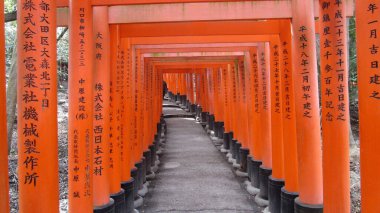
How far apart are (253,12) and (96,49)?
6.97ft

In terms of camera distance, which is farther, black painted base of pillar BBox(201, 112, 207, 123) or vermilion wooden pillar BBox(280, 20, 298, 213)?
black painted base of pillar BBox(201, 112, 207, 123)

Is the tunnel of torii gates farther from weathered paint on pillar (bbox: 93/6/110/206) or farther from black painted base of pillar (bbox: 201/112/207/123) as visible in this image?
black painted base of pillar (bbox: 201/112/207/123)

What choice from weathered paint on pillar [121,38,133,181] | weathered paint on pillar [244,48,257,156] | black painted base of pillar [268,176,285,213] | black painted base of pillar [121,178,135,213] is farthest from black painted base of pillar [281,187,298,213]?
weathered paint on pillar [244,48,257,156]

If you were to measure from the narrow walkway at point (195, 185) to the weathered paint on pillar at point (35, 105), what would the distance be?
4.04 m

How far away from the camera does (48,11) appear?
3.25 meters

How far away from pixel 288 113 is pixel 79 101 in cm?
305

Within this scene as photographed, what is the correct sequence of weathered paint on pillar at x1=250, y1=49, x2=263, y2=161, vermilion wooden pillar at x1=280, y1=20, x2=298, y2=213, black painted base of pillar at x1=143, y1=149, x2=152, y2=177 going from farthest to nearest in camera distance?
black painted base of pillar at x1=143, y1=149, x2=152, y2=177, weathered paint on pillar at x1=250, y1=49, x2=263, y2=161, vermilion wooden pillar at x1=280, y1=20, x2=298, y2=213

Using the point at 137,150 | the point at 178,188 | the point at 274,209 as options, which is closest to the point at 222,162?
the point at 178,188

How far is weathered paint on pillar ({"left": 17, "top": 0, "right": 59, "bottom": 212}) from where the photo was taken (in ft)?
10.4

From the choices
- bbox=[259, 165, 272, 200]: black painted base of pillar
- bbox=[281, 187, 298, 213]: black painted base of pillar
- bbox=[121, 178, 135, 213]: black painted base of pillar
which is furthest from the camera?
bbox=[259, 165, 272, 200]: black painted base of pillar

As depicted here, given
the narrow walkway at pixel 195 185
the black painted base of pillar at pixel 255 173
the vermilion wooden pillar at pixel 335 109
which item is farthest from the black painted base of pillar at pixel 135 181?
the vermilion wooden pillar at pixel 335 109

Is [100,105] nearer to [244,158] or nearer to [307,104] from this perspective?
[307,104]

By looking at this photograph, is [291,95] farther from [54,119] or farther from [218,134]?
[218,134]

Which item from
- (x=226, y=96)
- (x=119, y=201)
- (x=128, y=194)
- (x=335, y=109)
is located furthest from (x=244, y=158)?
(x=335, y=109)
